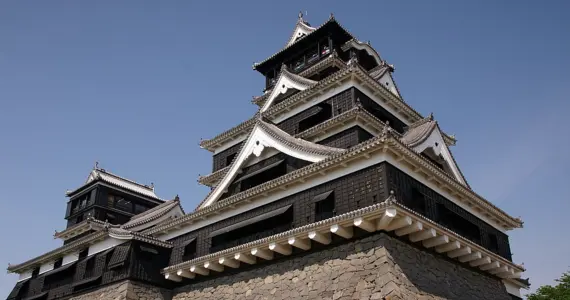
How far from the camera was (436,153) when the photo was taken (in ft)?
64.0

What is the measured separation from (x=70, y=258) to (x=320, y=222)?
49.3 feet

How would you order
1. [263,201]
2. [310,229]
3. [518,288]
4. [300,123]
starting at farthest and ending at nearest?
[300,123]
[518,288]
[263,201]
[310,229]

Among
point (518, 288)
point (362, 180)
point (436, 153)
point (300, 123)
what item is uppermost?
point (300, 123)

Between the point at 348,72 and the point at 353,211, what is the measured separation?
304 inches

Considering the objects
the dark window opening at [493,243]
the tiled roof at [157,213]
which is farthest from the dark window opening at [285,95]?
the dark window opening at [493,243]

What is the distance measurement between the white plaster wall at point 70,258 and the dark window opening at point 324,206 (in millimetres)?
13617

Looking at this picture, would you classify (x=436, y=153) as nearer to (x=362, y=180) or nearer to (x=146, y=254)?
(x=362, y=180)

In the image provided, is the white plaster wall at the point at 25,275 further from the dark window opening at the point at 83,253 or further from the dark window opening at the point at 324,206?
the dark window opening at the point at 324,206

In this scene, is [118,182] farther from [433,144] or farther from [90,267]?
[433,144]

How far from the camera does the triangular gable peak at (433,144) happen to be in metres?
18.9

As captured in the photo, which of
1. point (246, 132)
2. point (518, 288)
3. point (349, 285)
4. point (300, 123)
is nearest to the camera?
point (349, 285)

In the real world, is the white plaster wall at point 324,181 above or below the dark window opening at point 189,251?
above

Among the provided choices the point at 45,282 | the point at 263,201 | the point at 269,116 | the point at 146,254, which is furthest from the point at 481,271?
the point at 45,282

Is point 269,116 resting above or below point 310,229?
above
